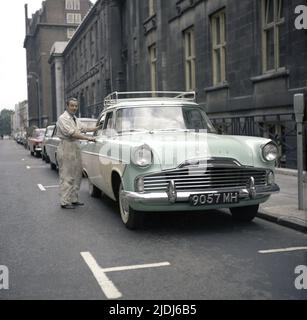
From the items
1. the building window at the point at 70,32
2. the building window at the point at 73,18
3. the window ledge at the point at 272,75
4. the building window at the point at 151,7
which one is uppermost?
the building window at the point at 73,18

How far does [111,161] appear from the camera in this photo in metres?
7.33

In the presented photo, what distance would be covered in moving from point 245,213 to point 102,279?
317cm

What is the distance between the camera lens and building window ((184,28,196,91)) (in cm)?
1959

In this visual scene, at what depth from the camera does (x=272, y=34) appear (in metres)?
13.6

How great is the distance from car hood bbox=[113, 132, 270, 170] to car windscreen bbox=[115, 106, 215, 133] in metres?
0.74

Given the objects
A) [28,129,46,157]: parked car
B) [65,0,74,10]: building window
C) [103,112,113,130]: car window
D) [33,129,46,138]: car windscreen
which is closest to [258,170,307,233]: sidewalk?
[103,112,113,130]: car window

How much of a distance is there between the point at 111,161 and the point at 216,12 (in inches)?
442

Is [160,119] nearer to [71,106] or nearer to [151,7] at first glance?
[71,106]

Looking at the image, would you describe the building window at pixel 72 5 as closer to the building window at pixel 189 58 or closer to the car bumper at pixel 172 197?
the building window at pixel 189 58

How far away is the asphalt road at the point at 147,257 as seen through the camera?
173 inches

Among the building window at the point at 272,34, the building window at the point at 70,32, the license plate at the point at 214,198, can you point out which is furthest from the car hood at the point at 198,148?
the building window at the point at 70,32

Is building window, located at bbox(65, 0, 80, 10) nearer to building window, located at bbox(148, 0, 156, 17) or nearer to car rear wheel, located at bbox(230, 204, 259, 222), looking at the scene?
building window, located at bbox(148, 0, 156, 17)

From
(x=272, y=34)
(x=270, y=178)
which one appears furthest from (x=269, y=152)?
(x=272, y=34)

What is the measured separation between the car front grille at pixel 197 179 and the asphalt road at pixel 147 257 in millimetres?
668
